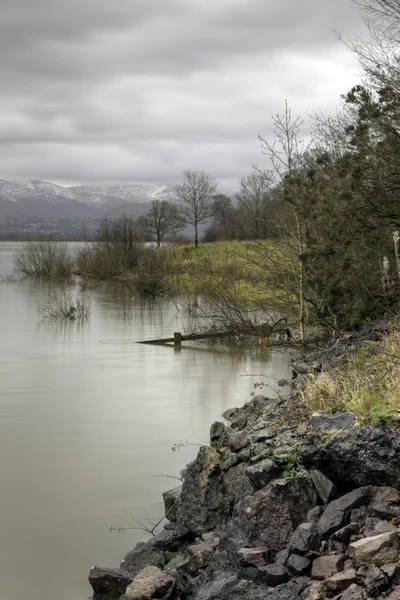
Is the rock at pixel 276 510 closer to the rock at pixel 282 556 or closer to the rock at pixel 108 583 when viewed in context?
the rock at pixel 282 556

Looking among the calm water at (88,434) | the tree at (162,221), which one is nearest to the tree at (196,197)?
the tree at (162,221)

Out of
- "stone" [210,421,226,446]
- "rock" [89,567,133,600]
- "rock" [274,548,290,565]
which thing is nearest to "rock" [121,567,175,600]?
"rock" [89,567,133,600]

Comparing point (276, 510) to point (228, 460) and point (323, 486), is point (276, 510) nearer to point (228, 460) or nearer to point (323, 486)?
point (323, 486)

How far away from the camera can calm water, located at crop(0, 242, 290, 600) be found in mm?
8266

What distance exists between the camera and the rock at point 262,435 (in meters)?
8.65

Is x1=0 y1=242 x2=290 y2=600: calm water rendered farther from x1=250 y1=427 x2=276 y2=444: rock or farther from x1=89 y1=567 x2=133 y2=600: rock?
x1=250 y1=427 x2=276 y2=444: rock

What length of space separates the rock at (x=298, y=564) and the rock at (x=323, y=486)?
99 cm

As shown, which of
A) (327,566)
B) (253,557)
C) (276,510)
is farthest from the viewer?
(276,510)

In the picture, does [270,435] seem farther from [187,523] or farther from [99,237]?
[99,237]

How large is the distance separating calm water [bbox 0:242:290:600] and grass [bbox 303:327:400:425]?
8.87 ft

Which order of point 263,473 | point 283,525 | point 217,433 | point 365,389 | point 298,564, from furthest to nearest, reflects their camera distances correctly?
point 217,433, point 365,389, point 263,473, point 283,525, point 298,564

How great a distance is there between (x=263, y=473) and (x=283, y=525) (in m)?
0.87

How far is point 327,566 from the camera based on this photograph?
18.8ft

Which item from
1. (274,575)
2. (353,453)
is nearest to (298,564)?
(274,575)
